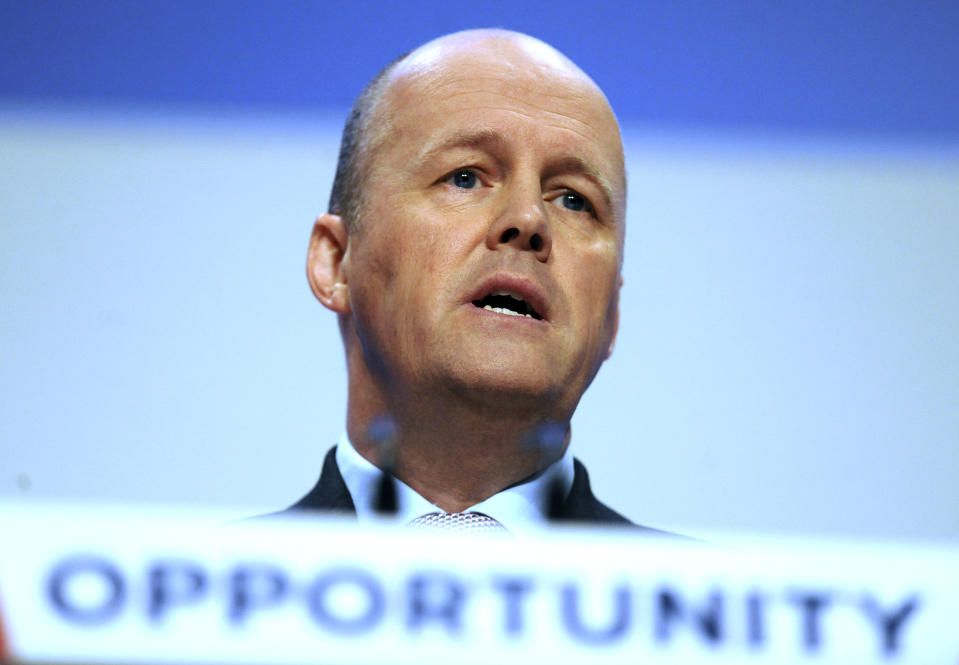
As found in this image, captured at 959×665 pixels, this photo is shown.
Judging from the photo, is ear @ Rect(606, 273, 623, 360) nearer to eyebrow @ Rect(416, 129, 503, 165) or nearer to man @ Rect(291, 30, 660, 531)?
man @ Rect(291, 30, 660, 531)

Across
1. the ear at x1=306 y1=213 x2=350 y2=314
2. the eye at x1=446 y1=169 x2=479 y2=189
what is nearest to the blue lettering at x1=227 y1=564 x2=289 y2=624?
the ear at x1=306 y1=213 x2=350 y2=314

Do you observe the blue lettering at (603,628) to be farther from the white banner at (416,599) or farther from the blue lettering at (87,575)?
the blue lettering at (87,575)

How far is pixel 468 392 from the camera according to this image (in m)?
1.43

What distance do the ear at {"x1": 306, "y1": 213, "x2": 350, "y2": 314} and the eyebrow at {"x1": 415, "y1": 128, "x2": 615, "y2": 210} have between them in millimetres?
158

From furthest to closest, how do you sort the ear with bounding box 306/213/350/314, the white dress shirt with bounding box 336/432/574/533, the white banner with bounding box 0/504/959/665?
1. the ear with bounding box 306/213/350/314
2. the white dress shirt with bounding box 336/432/574/533
3. the white banner with bounding box 0/504/959/665

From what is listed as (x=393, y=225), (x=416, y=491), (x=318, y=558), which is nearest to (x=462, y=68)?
(x=393, y=225)

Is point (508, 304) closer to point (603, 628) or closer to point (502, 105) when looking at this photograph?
point (502, 105)

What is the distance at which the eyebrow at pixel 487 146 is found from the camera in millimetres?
1494

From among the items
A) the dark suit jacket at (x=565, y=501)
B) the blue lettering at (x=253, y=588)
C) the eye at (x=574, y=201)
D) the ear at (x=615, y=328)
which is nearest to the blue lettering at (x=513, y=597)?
the dark suit jacket at (x=565, y=501)

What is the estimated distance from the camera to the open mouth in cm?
143

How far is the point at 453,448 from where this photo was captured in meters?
1.49

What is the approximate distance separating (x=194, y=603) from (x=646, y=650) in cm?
51

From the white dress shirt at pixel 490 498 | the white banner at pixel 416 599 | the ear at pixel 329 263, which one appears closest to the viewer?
the white banner at pixel 416 599

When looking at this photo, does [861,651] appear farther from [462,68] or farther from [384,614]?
[462,68]
